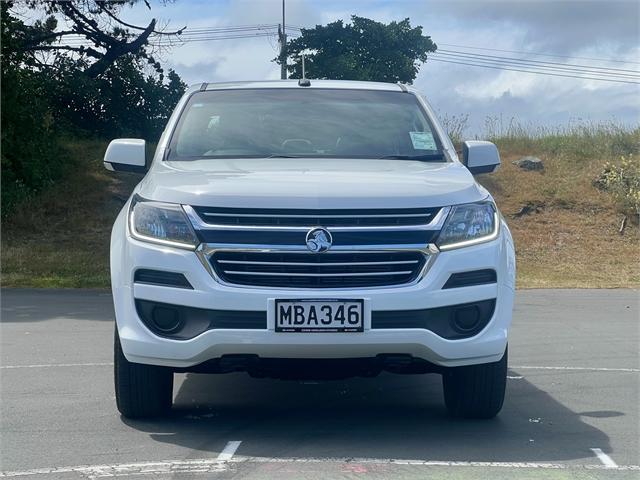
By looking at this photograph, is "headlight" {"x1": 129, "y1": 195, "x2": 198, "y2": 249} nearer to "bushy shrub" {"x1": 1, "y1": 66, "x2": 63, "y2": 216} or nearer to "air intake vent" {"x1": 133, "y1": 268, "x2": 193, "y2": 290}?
"air intake vent" {"x1": 133, "y1": 268, "x2": 193, "y2": 290}

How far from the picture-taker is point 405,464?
495 cm

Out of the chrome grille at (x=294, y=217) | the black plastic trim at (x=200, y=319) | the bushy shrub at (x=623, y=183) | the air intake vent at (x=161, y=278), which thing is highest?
the chrome grille at (x=294, y=217)

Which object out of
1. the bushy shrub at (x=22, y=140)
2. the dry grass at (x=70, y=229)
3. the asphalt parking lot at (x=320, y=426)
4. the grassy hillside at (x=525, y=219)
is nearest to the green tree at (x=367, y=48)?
the grassy hillside at (x=525, y=219)

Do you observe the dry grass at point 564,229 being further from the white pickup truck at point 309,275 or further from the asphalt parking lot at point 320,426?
the white pickup truck at point 309,275

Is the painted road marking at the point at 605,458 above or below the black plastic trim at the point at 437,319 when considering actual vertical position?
below

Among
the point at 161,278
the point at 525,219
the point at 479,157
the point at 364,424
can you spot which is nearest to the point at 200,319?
the point at 161,278

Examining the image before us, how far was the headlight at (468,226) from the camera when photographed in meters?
5.27

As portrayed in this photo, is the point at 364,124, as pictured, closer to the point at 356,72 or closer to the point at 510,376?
the point at 510,376

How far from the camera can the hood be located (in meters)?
5.22

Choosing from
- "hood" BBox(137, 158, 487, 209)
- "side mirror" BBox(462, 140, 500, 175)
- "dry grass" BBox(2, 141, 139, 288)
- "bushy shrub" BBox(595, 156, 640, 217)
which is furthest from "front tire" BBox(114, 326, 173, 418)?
"bushy shrub" BBox(595, 156, 640, 217)

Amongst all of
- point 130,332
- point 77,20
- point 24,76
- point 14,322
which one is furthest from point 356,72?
point 130,332

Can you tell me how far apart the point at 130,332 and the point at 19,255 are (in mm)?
12481

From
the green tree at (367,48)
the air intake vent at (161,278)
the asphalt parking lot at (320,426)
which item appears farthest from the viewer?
the green tree at (367,48)

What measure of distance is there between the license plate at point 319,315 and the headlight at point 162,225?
56cm
